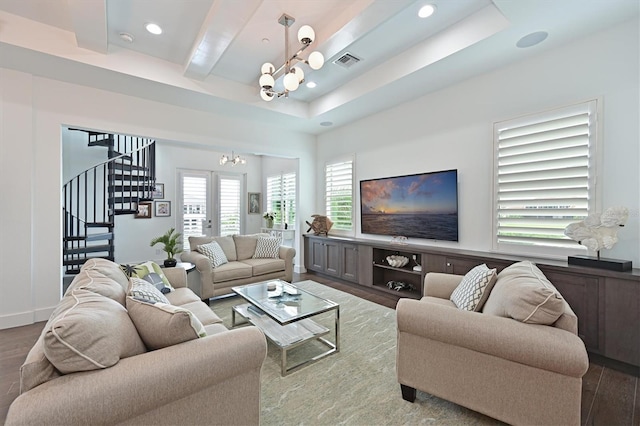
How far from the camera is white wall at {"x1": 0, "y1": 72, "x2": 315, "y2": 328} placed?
3.21 meters

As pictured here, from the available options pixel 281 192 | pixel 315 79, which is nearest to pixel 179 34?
pixel 315 79

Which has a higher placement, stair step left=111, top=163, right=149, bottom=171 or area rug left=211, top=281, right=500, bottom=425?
stair step left=111, top=163, right=149, bottom=171

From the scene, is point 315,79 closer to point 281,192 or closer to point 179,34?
point 179,34

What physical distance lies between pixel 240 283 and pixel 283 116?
9.61 feet

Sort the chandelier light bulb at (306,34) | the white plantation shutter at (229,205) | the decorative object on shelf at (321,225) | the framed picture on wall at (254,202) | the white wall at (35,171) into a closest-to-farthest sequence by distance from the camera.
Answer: the chandelier light bulb at (306,34), the white wall at (35,171), the decorative object on shelf at (321,225), the white plantation shutter at (229,205), the framed picture on wall at (254,202)

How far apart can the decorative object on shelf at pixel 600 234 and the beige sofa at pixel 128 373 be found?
9.71 ft

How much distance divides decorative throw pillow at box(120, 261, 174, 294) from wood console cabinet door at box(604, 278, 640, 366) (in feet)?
13.2

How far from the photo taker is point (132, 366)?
46.6 inches

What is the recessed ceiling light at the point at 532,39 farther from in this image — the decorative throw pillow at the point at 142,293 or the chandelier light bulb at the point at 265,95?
the decorative throw pillow at the point at 142,293

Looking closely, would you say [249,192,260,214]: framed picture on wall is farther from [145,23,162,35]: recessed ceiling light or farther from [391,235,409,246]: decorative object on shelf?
[145,23,162,35]: recessed ceiling light

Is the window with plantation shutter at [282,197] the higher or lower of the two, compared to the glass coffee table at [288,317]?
higher

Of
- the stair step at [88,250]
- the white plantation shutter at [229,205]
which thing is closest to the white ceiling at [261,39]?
the stair step at [88,250]

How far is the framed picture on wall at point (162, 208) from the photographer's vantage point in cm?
661

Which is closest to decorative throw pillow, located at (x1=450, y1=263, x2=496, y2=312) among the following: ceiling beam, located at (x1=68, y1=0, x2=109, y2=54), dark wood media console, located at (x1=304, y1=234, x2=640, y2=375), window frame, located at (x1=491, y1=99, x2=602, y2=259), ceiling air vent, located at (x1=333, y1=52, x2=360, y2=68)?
dark wood media console, located at (x1=304, y1=234, x2=640, y2=375)
